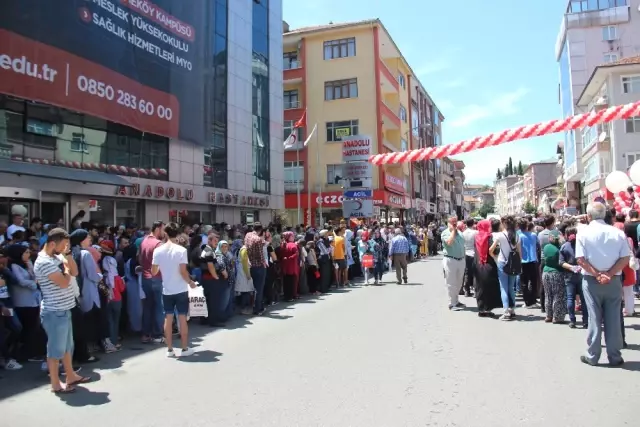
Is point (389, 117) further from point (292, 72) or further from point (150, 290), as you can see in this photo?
point (150, 290)

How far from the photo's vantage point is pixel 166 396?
538cm

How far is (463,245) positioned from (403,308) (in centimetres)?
185

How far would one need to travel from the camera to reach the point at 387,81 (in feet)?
131

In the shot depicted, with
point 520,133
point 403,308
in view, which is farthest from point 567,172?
point 403,308

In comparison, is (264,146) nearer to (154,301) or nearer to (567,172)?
(154,301)

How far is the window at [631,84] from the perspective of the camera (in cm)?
3259

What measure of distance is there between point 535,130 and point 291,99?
2928 centimetres

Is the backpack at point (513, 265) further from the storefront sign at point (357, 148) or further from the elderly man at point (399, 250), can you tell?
the storefront sign at point (357, 148)

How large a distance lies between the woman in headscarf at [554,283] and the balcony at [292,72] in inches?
1288

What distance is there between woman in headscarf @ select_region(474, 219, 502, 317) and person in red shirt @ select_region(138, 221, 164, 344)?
582 centimetres

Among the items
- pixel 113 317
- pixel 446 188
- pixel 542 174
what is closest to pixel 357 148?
pixel 113 317

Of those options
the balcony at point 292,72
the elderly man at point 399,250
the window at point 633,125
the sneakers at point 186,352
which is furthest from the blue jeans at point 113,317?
the window at point 633,125

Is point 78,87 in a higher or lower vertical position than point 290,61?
lower

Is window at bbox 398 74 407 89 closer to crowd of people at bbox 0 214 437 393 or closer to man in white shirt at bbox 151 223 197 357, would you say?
crowd of people at bbox 0 214 437 393
